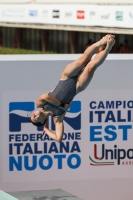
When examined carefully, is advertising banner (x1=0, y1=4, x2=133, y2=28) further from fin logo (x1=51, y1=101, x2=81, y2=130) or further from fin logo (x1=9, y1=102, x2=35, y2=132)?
fin logo (x1=9, y1=102, x2=35, y2=132)

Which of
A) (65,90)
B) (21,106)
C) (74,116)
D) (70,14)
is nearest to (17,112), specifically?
(21,106)

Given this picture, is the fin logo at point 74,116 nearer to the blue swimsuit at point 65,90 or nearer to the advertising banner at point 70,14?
the blue swimsuit at point 65,90

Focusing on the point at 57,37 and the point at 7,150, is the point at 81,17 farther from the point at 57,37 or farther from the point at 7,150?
the point at 7,150

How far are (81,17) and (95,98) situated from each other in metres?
15.2

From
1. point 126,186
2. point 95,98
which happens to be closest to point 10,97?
point 95,98

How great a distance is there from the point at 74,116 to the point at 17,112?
3.06 ft

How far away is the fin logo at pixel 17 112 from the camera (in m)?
12.3

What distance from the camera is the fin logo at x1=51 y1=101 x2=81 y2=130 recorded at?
12.5 meters

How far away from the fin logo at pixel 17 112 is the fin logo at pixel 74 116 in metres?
0.61

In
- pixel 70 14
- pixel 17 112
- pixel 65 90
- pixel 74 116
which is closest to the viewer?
pixel 65 90

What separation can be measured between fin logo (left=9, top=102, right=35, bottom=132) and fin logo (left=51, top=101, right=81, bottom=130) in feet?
2.00

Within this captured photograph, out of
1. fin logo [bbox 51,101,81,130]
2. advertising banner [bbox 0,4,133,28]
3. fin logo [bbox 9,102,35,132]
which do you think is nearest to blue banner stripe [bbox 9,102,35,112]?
fin logo [bbox 9,102,35,132]

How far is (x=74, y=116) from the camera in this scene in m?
12.5

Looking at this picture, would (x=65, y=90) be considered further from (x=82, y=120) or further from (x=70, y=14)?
(x=70, y=14)
